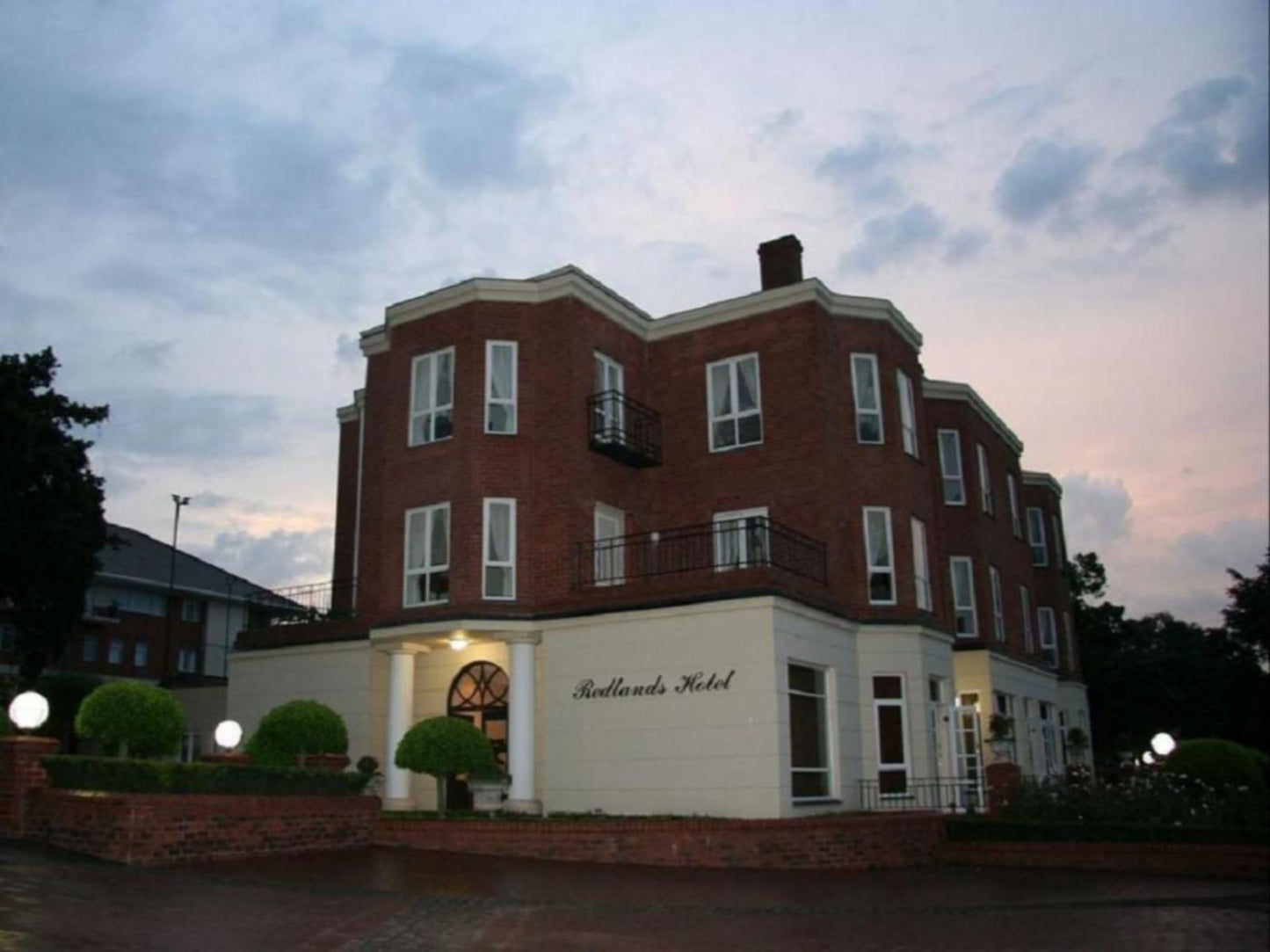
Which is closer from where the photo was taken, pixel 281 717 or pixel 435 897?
pixel 435 897

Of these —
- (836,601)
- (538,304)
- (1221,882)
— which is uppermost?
(538,304)

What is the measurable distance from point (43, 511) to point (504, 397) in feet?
54.2

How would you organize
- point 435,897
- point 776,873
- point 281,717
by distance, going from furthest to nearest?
point 281,717 → point 776,873 → point 435,897

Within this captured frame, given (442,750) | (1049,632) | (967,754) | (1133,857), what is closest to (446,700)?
(442,750)

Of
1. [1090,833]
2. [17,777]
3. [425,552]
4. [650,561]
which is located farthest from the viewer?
[650,561]

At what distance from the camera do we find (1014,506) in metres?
34.5

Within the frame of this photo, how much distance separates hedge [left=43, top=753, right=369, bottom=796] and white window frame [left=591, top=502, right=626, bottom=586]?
763 cm

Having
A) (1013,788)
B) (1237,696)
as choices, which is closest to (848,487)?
(1013,788)

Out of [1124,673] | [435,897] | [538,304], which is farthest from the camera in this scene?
[1124,673]

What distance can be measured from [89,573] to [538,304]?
17.9 m

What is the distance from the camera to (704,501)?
2475cm

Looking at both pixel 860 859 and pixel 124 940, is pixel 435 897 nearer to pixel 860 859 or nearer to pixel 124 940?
pixel 124 940

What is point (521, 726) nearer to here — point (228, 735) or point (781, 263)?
point (228, 735)

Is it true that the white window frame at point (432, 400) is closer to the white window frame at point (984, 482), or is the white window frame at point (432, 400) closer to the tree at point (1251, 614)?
the white window frame at point (984, 482)
